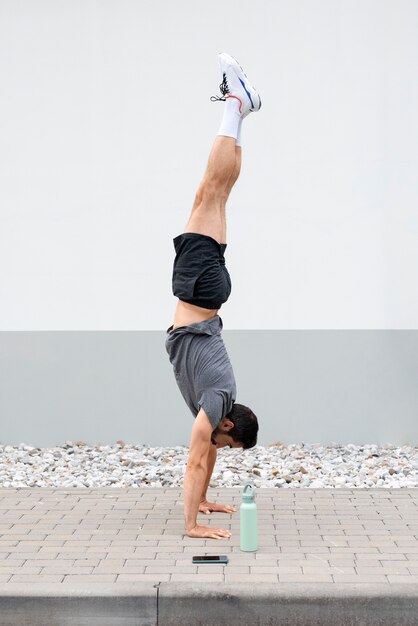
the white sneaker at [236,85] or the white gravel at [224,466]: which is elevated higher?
the white sneaker at [236,85]

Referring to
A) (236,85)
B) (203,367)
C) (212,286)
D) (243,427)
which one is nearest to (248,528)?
(243,427)

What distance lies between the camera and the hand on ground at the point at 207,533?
4.91 metres

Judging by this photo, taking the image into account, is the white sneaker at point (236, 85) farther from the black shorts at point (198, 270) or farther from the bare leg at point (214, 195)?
the black shorts at point (198, 270)

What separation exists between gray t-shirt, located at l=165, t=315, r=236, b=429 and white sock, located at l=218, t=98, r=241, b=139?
996 millimetres

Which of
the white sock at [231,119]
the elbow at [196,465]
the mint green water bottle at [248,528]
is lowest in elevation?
the mint green water bottle at [248,528]

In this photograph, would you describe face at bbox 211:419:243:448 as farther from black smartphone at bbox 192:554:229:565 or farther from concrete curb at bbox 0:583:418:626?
concrete curb at bbox 0:583:418:626

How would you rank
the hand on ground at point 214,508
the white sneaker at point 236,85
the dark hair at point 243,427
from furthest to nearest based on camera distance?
the hand on ground at point 214,508 → the white sneaker at point 236,85 → the dark hair at point 243,427

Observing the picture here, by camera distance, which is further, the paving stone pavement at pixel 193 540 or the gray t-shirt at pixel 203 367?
the gray t-shirt at pixel 203 367

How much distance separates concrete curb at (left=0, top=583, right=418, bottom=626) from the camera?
397 cm

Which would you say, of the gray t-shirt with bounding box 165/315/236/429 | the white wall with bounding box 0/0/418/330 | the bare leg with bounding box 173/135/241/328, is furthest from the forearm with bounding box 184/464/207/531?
the white wall with bounding box 0/0/418/330

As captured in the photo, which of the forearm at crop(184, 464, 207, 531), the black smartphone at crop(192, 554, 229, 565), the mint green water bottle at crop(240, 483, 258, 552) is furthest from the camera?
the forearm at crop(184, 464, 207, 531)

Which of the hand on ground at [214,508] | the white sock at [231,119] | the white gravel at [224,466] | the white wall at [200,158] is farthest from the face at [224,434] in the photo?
the white wall at [200,158]

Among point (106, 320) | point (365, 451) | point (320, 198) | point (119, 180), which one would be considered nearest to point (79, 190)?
point (119, 180)

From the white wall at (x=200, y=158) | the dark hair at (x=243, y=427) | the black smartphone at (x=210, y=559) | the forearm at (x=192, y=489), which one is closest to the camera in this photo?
the black smartphone at (x=210, y=559)
